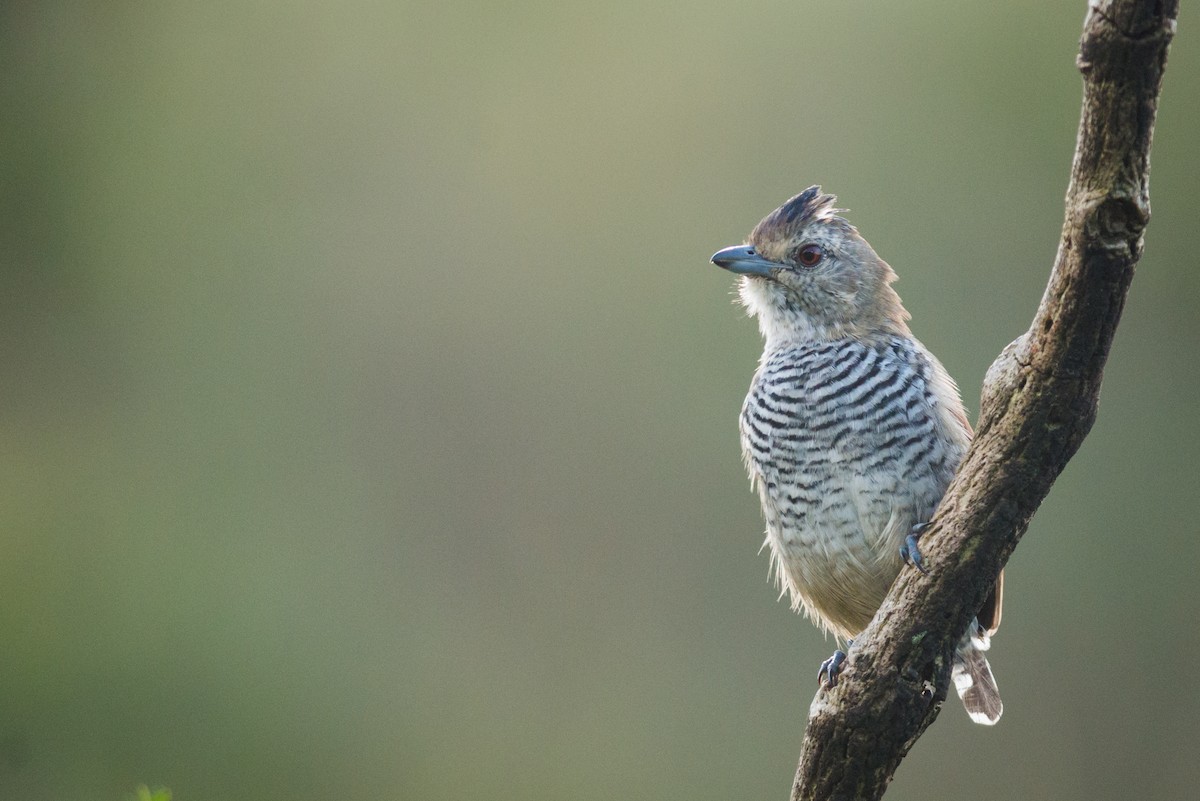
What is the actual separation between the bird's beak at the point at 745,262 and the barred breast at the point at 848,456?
0.26 m

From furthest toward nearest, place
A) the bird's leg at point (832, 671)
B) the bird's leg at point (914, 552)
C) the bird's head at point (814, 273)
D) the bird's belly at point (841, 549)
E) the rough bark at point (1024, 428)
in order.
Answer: the bird's head at point (814, 273)
the bird's belly at point (841, 549)
the bird's leg at point (832, 671)
the bird's leg at point (914, 552)
the rough bark at point (1024, 428)

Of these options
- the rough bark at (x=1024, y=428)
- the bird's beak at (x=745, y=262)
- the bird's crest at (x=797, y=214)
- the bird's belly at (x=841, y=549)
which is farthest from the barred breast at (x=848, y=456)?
the rough bark at (x=1024, y=428)

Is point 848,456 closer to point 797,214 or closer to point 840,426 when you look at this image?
point 840,426

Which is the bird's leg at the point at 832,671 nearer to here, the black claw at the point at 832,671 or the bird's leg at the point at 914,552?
the black claw at the point at 832,671

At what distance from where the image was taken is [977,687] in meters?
3.14

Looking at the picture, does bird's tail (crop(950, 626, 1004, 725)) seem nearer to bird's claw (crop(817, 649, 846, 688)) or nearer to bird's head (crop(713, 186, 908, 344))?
bird's claw (crop(817, 649, 846, 688))

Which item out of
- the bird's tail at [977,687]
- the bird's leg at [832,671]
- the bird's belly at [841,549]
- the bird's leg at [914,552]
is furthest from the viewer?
the bird's tail at [977,687]

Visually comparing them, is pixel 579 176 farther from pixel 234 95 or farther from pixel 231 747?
pixel 231 747

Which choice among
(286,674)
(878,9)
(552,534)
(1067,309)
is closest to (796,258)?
(1067,309)

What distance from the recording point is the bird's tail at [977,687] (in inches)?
123

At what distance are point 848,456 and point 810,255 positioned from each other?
2.38ft

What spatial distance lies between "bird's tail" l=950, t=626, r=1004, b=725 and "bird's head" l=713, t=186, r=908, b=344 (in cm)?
95

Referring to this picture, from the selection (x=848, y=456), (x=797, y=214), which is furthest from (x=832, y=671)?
(x=797, y=214)

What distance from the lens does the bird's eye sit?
11.1ft
